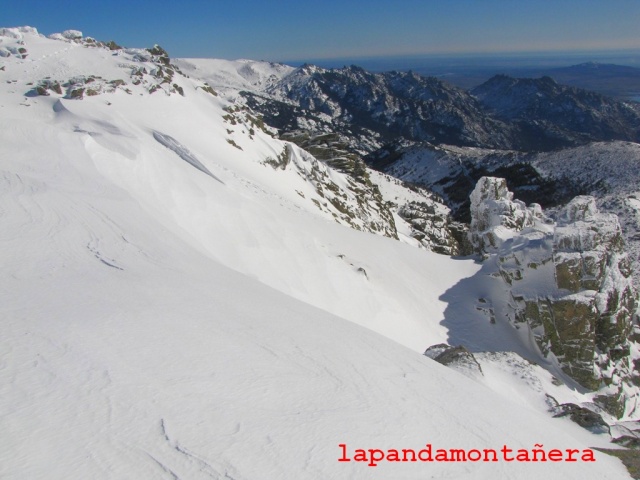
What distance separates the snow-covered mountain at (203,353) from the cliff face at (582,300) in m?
1.76

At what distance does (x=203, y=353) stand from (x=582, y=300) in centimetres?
2594

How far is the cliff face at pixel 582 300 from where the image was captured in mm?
24797

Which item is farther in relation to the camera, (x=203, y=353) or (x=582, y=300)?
(x=582, y=300)

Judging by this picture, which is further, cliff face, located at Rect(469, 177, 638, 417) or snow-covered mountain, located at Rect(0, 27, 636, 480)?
cliff face, located at Rect(469, 177, 638, 417)

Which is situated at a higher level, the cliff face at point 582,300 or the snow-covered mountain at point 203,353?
the snow-covered mountain at point 203,353

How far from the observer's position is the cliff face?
81.4ft

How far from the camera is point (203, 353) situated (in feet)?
25.7

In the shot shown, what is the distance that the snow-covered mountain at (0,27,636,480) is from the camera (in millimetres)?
5637

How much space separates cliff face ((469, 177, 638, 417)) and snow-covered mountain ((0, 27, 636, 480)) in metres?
1.76

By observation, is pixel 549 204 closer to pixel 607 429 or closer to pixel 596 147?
pixel 596 147

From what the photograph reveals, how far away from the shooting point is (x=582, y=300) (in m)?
25.1

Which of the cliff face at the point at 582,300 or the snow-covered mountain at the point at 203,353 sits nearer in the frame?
the snow-covered mountain at the point at 203,353

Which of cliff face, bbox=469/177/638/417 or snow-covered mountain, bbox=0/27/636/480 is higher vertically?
snow-covered mountain, bbox=0/27/636/480

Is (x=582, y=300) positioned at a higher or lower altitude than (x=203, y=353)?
lower
